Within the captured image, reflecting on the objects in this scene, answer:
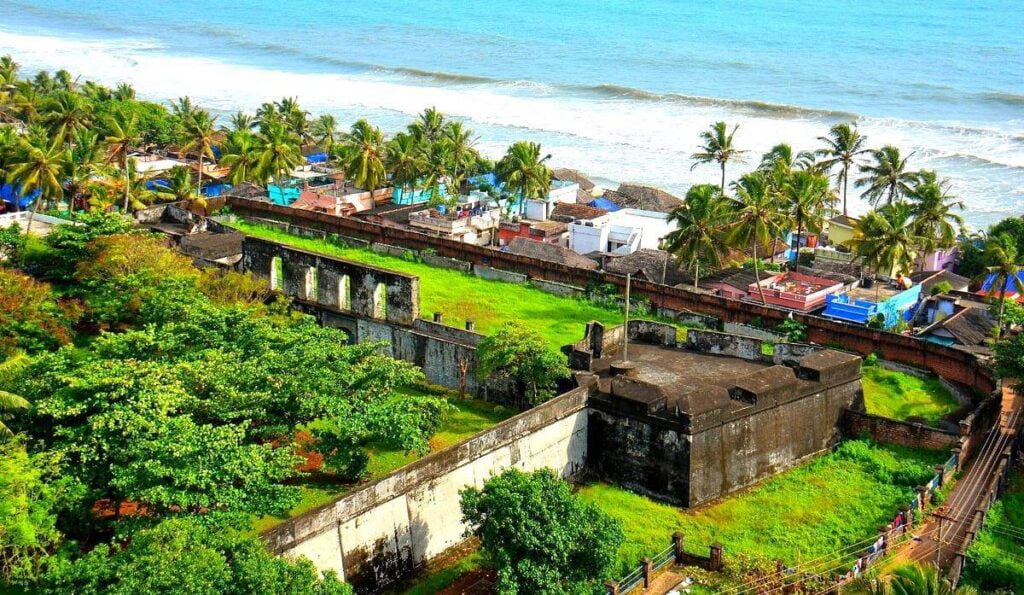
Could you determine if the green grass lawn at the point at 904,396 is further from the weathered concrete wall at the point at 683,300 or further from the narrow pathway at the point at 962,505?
the narrow pathway at the point at 962,505

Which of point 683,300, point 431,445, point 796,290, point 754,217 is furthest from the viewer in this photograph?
point 796,290

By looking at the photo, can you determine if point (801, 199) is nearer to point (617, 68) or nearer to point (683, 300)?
point (683, 300)

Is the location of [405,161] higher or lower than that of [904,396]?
higher

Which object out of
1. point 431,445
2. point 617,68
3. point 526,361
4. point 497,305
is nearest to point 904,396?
point 526,361

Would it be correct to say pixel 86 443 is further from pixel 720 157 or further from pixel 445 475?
pixel 720 157

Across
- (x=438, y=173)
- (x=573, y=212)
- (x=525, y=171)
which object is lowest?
(x=573, y=212)

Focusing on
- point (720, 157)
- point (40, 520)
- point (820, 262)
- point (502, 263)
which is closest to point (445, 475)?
point (40, 520)

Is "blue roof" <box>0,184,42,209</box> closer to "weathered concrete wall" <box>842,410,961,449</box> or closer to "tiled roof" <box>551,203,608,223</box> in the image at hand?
"tiled roof" <box>551,203,608,223</box>

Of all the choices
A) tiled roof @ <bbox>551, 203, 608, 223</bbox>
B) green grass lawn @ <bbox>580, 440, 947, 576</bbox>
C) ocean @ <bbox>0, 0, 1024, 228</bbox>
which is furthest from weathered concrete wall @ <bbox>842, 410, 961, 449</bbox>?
ocean @ <bbox>0, 0, 1024, 228</bbox>
